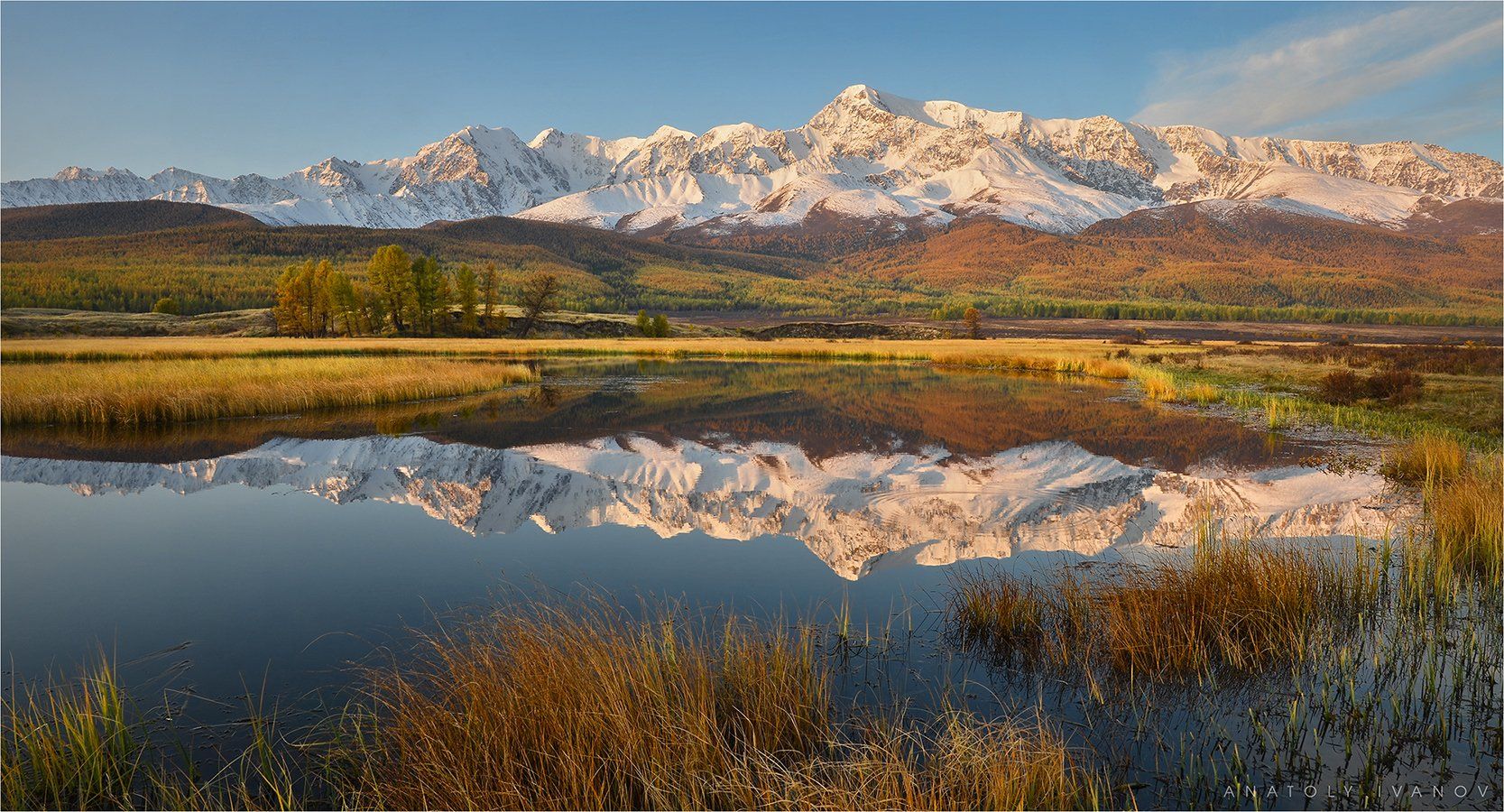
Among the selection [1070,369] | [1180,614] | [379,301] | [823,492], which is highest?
[379,301]

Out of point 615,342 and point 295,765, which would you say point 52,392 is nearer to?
point 295,765

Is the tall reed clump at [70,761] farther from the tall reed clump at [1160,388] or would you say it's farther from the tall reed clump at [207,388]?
the tall reed clump at [1160,388]

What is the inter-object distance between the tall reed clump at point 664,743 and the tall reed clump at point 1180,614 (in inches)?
76.7

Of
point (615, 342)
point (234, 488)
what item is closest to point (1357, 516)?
point (234, 488)

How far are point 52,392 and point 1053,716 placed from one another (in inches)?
1119

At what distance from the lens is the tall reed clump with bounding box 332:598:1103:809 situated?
452 centimetres

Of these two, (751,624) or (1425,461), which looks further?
(1425,461)

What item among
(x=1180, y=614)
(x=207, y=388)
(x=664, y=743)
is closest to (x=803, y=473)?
(x=1180, y=614)

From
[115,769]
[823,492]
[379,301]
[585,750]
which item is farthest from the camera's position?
[379,301]

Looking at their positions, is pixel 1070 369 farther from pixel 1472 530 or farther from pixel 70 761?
pixel 70 761

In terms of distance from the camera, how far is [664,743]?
496 centimetres

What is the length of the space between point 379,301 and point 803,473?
231 feet

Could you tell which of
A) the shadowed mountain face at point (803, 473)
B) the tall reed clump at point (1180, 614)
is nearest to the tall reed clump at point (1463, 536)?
the tall reed clump at point (1180, 614)

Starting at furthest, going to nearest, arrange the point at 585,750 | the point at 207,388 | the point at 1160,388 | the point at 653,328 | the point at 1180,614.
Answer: the point at 653,328
the point at 1160,388
the point at 207,388
the point at 1180,614
the point at 585,750
